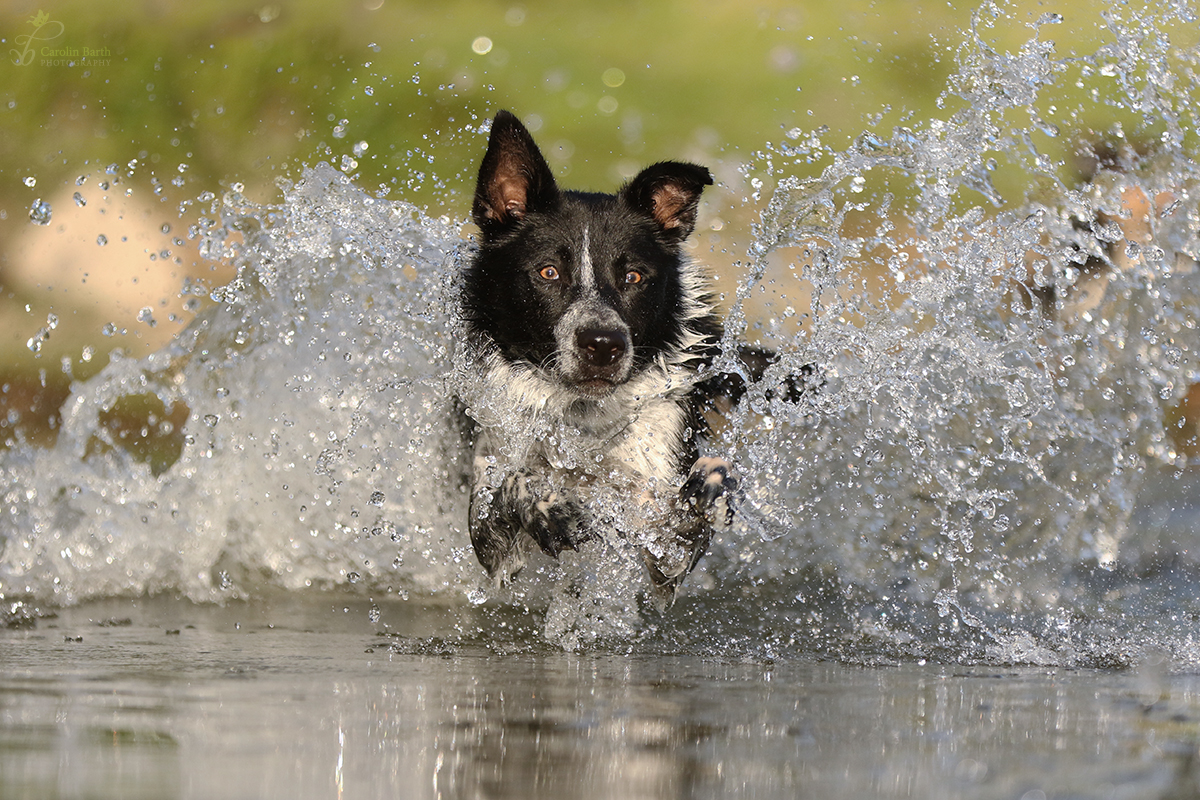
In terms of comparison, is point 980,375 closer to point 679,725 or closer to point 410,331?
point 410,331

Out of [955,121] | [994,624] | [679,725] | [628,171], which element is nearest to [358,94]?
[628,171]

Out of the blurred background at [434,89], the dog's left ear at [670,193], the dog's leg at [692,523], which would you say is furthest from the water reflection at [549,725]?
the blurred background at [434,89]

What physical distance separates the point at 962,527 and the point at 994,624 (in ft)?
4.04

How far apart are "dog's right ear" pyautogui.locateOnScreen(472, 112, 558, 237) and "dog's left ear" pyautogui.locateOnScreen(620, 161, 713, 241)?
0.97 ft

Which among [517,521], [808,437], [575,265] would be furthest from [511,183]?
[808,437]

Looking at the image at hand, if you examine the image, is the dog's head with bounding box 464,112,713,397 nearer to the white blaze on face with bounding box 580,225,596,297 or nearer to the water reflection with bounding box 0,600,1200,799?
the white blaze on face with bounding box 580,225,596,297

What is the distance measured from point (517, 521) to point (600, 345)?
710 mm

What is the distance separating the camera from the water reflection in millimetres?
1854

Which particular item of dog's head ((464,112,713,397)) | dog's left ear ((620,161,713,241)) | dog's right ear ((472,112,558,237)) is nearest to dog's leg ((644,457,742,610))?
dog's head ((464,112,713,397))

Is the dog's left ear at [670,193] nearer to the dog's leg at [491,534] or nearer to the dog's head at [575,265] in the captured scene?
the dog's head at [575,265]

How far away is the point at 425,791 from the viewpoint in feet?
5.96

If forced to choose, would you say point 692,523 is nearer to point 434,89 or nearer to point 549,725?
point 549,725

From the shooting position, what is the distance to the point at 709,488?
4.04m

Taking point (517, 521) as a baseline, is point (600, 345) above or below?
above
